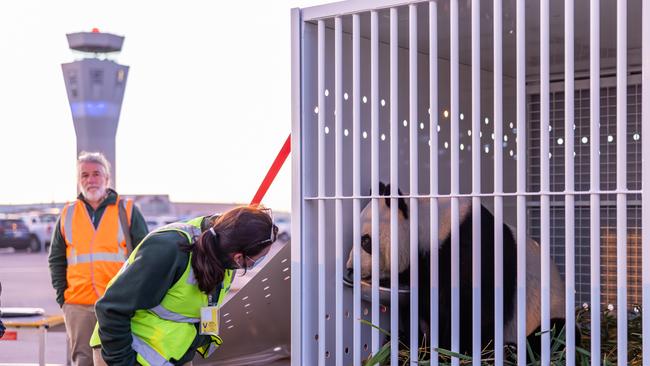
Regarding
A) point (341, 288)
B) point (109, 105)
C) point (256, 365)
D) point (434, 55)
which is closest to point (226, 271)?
point (341, 288)

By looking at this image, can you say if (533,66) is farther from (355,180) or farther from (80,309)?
(80,309)

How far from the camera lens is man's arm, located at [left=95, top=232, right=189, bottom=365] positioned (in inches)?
147

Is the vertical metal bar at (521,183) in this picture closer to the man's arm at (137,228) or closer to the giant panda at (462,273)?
the giant panda at (462,273)

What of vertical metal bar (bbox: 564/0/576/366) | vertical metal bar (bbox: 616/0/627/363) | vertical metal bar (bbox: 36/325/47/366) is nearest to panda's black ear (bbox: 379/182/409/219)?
vertical metal bar (bbox: 564/0/576/366)

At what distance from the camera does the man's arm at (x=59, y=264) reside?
6484 millimetres

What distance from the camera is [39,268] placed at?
33.9m

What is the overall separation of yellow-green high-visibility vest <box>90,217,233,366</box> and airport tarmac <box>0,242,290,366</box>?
0.76 m

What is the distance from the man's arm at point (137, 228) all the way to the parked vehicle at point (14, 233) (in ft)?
109

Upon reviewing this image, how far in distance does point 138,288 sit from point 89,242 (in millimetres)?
2790

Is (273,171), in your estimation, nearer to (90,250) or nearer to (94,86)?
(90,250)

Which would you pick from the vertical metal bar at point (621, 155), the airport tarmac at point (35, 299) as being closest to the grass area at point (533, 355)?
the vertical metal bar at point (621, 155)

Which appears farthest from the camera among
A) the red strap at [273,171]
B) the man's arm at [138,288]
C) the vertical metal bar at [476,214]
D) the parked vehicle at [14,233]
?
the parked vehicle at [14,233]

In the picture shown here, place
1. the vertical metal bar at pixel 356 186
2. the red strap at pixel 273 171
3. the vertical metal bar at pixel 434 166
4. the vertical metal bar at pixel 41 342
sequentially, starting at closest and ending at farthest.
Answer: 1. the vertical metal bar at pixel 434 166
2. the vertical metal bar at pixel 356 186
3. the red strap at pixel 273 171
4. the vertical metal bar at pixel 41 342

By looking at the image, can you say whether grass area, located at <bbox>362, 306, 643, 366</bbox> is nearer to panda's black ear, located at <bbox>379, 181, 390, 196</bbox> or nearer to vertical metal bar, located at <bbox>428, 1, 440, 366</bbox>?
vertical metal bar, located at <bbox>428, 1, 440, 366</bbox>
